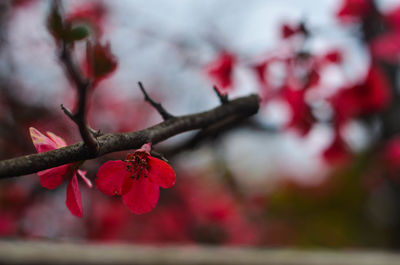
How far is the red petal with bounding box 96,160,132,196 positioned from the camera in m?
0.46

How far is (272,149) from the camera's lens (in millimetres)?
6145

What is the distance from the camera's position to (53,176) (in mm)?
461

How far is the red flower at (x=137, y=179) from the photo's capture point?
1.52 ft

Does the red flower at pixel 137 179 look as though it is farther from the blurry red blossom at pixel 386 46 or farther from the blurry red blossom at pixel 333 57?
the blurry red blossom at pixel 386 46

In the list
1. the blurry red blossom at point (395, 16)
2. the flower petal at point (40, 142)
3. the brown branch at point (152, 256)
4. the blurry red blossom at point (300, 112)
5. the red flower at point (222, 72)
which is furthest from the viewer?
the blurry red blossom at point (395, 16)

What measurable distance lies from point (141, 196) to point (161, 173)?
0.04m

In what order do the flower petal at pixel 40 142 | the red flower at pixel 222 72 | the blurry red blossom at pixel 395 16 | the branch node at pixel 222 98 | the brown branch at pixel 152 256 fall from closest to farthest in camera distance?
the flower petal at pixel 40 142
the branch node at pixel 222 98
the brown branch at pixel 152 256
the red flower at pixel 222 72
the blurry red blossom at pixel 395 16

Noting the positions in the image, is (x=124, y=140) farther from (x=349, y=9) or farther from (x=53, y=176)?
(x=349, y=9)

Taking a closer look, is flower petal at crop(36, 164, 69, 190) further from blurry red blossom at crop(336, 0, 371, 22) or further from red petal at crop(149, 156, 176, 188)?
blurry red blossom at crop(336, 0, 371, 22)

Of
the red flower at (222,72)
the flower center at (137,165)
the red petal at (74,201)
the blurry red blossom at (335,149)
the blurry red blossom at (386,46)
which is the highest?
the blurry red blossom at (386,46)

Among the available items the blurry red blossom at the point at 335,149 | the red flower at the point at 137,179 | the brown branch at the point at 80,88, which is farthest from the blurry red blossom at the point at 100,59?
the blurry red blossom at the point at 335,149

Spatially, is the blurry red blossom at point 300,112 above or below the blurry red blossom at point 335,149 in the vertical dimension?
above

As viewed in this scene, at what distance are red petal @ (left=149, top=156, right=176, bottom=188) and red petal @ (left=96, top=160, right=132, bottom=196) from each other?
0.10 feet

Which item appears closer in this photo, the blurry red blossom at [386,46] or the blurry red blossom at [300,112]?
the blurry red blossom at [300,112]
